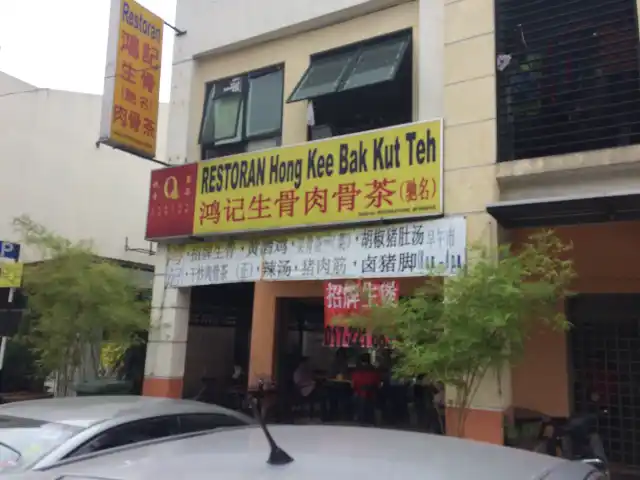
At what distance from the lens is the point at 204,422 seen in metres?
4.87

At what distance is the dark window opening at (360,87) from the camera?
29.5ft

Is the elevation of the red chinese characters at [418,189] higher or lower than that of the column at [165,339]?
higher

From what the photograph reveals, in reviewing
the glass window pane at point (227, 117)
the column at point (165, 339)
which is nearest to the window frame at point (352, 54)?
the glass window pane at point (227, 117)

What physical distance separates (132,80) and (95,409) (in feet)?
22.6

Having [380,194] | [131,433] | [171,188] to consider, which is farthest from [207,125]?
[131,433]

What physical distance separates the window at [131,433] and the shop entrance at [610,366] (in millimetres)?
6266

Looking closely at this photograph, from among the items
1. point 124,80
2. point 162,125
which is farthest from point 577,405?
point 162,125

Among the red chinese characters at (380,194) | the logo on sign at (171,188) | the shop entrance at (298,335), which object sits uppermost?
the logo on sign at (171,188)

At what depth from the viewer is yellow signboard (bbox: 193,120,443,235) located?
8.20 m

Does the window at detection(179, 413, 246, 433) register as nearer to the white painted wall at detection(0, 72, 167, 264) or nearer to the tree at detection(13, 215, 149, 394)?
the tree at detection(13, 215, 149, 394)

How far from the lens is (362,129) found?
9844 millimetres

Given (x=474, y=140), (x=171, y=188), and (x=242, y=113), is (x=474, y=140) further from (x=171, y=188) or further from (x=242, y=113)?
(x=171, y=188)

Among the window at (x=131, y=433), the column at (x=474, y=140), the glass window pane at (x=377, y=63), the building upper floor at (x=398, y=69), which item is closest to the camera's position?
the window at (x=131, y=433)

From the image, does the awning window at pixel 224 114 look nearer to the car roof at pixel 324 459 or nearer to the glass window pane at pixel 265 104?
the glass window pane at pixel 265 104
